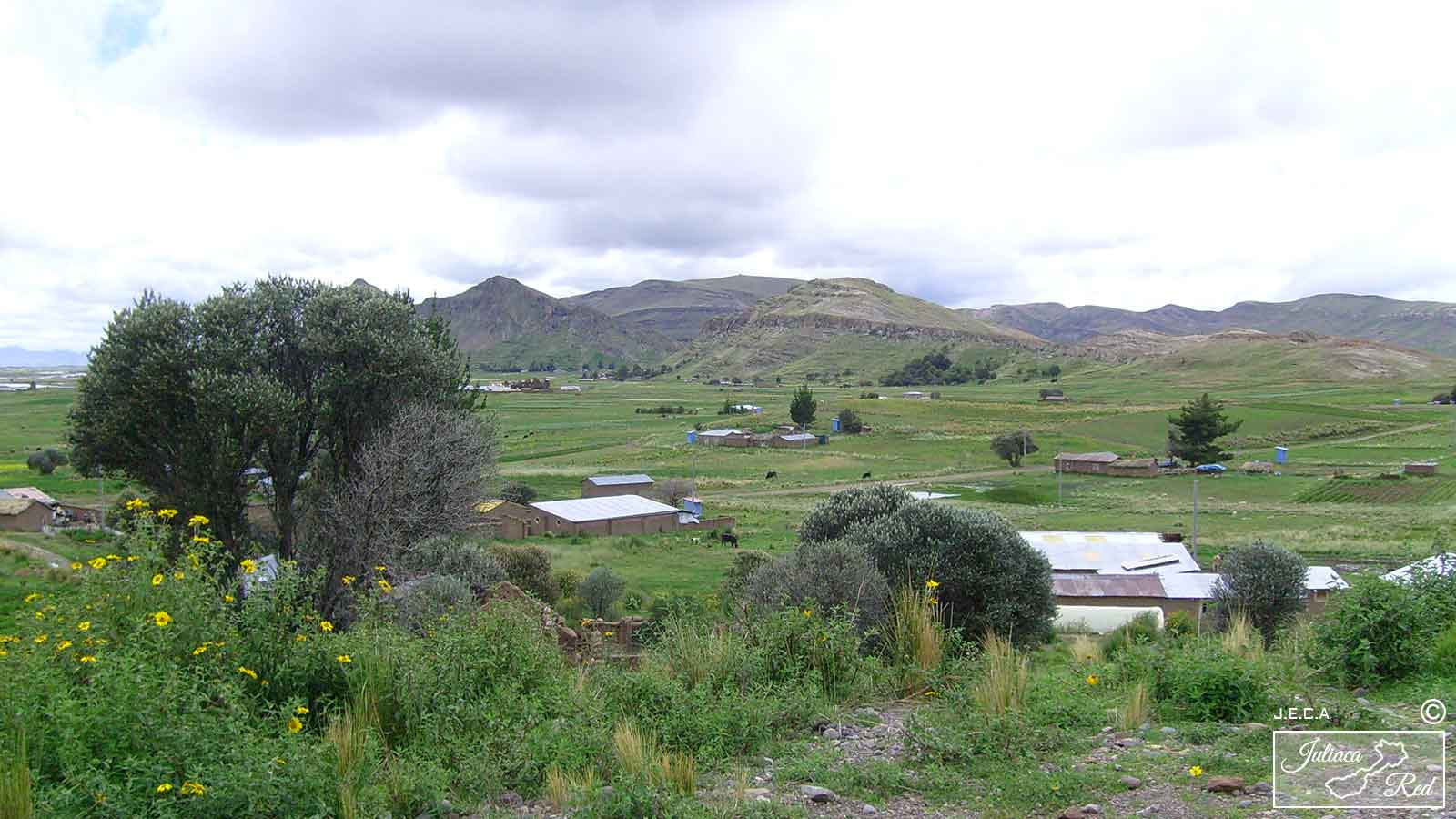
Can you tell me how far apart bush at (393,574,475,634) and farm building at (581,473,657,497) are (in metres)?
44.3

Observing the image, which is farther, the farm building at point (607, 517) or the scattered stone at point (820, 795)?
the farm building at point (607, 517)

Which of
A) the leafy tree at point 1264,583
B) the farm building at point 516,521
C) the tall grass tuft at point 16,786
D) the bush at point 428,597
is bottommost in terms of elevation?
the farm building at point 516,521

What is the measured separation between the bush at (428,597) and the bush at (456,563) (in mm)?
2329

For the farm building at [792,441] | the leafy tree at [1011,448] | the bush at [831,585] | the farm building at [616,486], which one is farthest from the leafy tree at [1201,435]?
the bush at [831,585]

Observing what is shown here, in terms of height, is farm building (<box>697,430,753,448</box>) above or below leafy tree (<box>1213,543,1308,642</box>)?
below

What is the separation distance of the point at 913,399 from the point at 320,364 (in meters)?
132

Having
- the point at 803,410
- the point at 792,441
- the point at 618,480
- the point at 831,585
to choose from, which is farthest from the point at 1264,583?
the point at 803,410

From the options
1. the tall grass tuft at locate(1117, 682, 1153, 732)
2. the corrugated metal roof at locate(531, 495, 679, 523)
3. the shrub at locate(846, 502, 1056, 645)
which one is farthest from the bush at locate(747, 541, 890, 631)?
the corrugated metal roof at locate(531, 495, 679, 523)

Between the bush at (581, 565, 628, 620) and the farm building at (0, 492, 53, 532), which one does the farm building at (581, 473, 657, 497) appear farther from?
the bush at (581, 565, 628, 620)

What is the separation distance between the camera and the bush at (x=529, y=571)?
3045 centimetres

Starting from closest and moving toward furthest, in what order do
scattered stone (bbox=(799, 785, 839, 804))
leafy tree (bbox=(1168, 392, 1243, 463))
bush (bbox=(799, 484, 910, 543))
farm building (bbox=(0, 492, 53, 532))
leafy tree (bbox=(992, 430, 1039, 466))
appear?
scattered stone (bbox=(799, 785, 839, 804)) → bush (bbox=(799, 484, 910, 543)) → farm building (bbox=(0, 492, 53, 532)) → leafy tree (bbox=(1168, 392, 1243, 463)) → leafy tree (bbox=(992, 430, 1039, 466))

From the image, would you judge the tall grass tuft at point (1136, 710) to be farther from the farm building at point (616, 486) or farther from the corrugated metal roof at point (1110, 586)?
the farm building at point (616, 486)

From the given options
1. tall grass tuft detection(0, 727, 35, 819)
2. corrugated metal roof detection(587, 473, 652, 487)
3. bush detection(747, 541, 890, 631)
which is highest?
tall grass tuft detection(0, 727, 35, 819)

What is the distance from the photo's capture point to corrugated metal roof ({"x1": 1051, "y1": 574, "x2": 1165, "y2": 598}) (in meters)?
29.0
